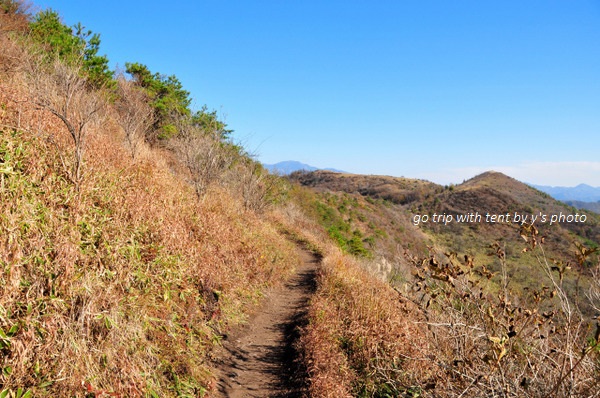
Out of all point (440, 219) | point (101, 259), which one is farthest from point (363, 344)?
point (440, 219)

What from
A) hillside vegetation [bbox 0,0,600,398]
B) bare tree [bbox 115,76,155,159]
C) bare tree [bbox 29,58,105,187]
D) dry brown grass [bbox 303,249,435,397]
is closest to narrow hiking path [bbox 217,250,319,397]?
hillside vegetation [bbox 0,0,600,398]

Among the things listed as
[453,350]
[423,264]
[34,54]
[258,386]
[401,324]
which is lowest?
[258,386]

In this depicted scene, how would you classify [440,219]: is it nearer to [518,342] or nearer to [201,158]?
[201,158]

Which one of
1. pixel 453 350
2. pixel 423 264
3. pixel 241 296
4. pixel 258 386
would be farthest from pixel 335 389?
pixel 241 296

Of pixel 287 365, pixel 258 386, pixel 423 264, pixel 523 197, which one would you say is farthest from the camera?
pixel 523 197

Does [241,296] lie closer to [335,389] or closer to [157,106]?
[335,389]

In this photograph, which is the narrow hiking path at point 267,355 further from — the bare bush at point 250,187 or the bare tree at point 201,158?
the bare bush at point 250,187

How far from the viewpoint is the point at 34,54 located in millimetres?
9773

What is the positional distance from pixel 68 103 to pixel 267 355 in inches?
248

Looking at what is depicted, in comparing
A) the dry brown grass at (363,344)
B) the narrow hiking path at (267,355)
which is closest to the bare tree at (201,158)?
the narrow hiking path at (267,355)

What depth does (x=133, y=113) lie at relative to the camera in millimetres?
13547

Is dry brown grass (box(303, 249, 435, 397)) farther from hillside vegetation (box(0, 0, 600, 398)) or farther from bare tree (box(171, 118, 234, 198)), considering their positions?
bare tree (box(171, 118, 234, 198))

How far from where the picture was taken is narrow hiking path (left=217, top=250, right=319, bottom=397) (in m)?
5.05

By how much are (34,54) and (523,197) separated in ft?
246
